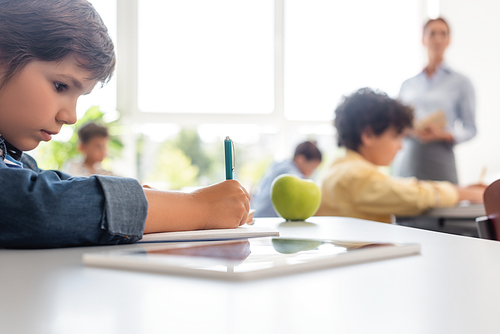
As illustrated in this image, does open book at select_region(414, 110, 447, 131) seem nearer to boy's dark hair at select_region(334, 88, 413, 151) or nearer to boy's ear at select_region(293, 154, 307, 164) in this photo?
boy's dark hair at select_region(334, 88, 413, 151)

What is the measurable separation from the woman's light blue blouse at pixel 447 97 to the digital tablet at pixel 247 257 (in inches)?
98.9

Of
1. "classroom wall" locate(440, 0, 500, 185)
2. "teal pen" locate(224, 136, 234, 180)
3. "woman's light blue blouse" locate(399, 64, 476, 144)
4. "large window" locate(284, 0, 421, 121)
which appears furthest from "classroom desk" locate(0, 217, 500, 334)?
"classroom wall" locate(440, 0, 500, 185)

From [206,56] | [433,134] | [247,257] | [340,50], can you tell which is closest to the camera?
[247,257]

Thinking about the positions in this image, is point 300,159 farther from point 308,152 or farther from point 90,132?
point 90,132

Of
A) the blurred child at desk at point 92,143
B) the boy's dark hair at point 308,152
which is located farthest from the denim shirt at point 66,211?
the boy's dark hair at point 308,152

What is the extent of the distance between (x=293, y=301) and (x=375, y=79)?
4755 mm

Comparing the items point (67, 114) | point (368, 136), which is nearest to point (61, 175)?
point (67, 114)

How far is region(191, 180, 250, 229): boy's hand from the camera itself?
717mm

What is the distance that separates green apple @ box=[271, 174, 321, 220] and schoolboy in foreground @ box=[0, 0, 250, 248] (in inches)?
11.0

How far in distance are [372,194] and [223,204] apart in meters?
1.05

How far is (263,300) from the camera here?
0.29 metres

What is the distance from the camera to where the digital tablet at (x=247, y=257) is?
364 millimetres

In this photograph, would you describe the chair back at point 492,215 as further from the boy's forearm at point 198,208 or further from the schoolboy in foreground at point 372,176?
the schoolboy in foreground at point 372,176

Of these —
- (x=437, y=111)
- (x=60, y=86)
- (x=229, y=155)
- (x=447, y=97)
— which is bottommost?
(x=229, y=155)
